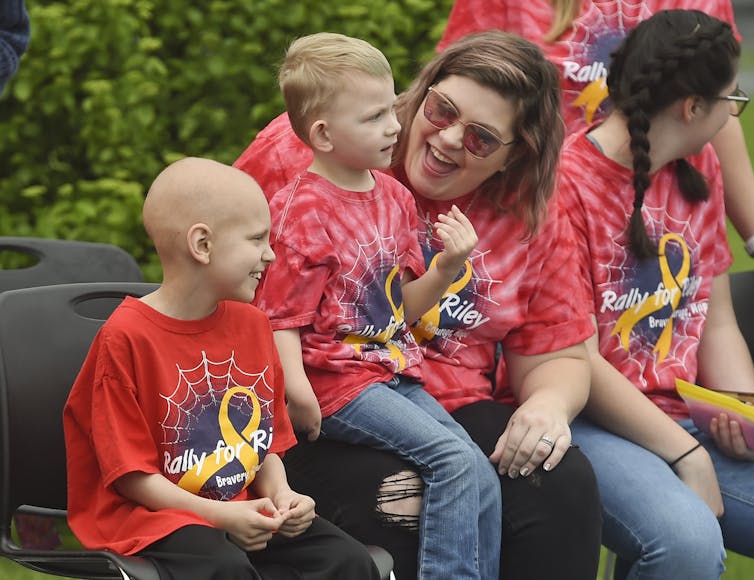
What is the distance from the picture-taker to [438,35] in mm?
5188

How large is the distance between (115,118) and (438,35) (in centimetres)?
123

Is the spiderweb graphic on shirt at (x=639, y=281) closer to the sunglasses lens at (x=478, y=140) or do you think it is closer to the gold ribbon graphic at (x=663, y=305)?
the gold ribbon graphic at (x=663, y=305)

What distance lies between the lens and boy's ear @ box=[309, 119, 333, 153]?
2896 mm

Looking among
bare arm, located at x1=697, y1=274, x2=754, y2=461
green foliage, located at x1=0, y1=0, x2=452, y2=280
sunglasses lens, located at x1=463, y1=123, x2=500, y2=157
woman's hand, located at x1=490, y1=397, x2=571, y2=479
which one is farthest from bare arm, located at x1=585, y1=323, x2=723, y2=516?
green foliage, located at x1=0, y1=0, x2=452, y2=280

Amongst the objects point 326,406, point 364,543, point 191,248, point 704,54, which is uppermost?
point 704,54

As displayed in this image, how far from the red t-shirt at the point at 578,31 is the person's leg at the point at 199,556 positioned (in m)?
1.77

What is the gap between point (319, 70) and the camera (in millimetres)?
2873

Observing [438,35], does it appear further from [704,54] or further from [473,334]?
[473,334]

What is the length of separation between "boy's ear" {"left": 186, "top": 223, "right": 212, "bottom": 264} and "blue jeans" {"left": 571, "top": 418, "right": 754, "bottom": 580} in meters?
1.15

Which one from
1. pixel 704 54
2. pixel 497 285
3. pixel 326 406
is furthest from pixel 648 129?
pixel 326 406

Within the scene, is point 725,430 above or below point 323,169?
below

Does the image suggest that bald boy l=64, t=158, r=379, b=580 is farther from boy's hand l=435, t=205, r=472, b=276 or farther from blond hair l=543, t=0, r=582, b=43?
blond hair l=543, t=0, r=582, b=43

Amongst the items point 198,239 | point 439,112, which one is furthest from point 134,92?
point 198,239

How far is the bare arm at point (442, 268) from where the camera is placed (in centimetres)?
286
